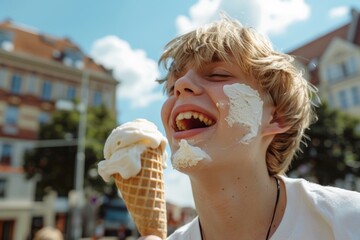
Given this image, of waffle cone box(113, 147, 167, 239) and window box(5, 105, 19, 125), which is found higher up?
window box(5, 105, 19, 125)

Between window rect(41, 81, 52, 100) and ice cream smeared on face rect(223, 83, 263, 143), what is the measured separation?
33074 millimetres

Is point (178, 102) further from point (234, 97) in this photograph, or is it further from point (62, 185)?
point (62, 185)

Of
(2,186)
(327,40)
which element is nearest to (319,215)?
(2,186)

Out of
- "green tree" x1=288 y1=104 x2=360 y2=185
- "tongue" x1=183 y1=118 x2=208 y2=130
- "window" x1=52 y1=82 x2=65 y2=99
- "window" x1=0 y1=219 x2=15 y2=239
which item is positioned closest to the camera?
"tongue" x1=183 y1=118 x2=208 y2=130

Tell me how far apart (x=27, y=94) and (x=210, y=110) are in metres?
32.8

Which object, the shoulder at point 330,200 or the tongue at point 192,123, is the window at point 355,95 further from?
the tongue at point 192,123

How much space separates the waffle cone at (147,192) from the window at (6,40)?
110ft

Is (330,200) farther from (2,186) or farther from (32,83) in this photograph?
(32,83)

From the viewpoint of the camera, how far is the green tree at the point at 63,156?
24594 millimetres

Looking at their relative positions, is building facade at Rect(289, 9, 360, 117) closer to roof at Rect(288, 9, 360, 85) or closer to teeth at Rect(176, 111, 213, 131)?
roof at Rect(288, 9, 360, 85)

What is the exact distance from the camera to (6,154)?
2925 centimetres

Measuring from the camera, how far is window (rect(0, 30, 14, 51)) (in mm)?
31828

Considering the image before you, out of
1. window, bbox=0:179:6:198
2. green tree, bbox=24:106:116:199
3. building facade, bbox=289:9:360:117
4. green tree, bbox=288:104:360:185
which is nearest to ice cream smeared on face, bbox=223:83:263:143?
green tree, bbox=288:104:360:185

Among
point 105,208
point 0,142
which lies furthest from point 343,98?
point 0,142
